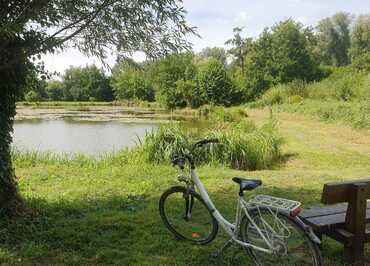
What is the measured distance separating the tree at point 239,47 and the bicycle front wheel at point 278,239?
32392 mm

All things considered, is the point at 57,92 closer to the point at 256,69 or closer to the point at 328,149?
the point at 256,69

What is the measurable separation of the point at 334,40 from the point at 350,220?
47.2 m

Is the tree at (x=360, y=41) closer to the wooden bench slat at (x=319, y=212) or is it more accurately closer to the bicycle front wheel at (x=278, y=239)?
the wooden bench slat at (x=319, y=212)

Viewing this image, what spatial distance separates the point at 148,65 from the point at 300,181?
10.4 ft

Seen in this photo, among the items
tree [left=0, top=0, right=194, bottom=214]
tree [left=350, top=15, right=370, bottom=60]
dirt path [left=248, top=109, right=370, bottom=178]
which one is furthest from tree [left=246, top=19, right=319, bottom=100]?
tree [left=0, top=0, right=194, bottom=214]

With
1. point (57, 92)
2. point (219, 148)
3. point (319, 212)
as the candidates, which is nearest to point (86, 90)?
point (57, 92)

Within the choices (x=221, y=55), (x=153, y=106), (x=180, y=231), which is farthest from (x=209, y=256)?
(x=221, y=55)

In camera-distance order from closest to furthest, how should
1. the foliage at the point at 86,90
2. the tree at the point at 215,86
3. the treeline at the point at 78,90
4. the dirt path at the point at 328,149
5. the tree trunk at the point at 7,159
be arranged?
the tree trunk at the point at 7,159, the dirt path at the point at 328,149, the tree at the point at 215,86, the treeline at the point at 78,90, the foliage at the point at 86,90

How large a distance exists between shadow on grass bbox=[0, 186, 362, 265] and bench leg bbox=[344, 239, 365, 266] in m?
0.12

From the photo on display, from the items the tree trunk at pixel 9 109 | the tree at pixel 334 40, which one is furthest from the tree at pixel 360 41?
the tree trunk at pixel 9 109

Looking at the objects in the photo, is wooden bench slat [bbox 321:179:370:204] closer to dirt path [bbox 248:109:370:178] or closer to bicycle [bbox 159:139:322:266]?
bicycle [bbox 159:139:322:266]

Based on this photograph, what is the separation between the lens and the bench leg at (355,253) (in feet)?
9.15

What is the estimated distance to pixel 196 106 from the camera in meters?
29.0

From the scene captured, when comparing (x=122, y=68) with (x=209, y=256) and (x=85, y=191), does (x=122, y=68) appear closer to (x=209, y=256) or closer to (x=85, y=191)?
(x=85, y=191)
